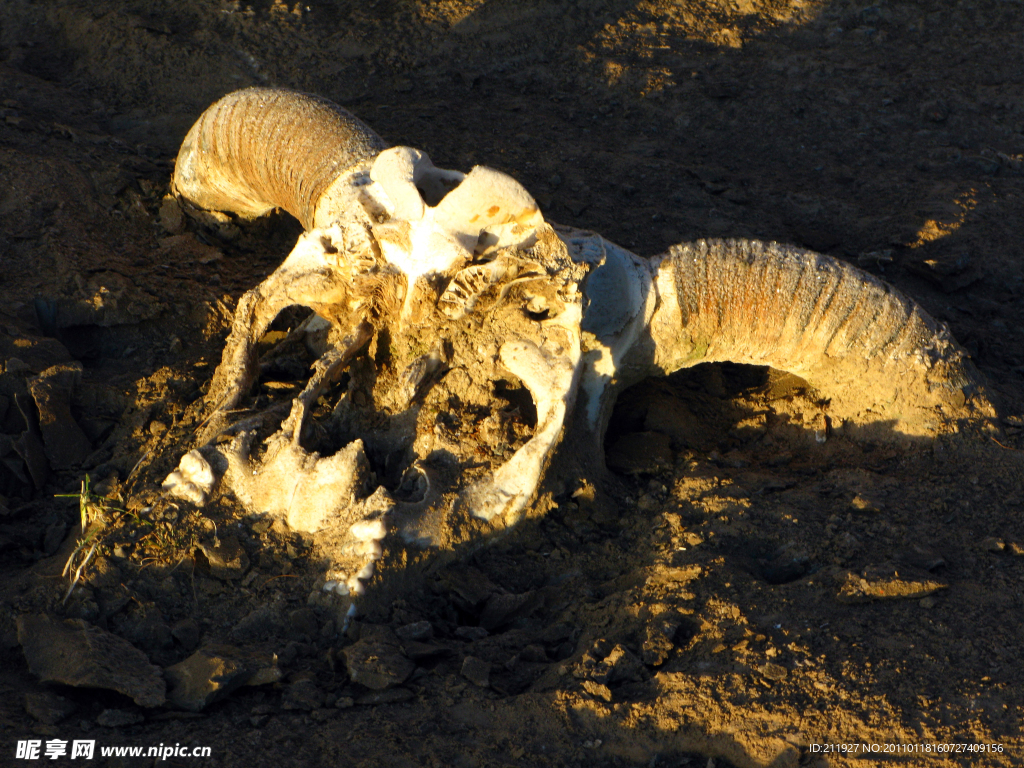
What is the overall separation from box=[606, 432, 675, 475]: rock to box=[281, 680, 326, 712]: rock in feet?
5.82

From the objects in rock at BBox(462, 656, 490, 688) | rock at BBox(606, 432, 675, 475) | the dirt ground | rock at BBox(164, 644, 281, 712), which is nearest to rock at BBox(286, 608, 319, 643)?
the dirt ground

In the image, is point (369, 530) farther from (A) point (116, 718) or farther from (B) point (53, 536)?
(B) point (53, 536)

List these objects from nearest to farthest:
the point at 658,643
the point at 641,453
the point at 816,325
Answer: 1. the point at 658,643
2. the point at 816,325
3. the point at 641,453

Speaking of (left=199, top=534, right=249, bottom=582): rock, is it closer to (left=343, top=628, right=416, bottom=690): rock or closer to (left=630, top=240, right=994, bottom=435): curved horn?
(left=343, top=628, right=416, bottom=690): rock

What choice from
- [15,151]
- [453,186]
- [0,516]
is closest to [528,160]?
[453,186]

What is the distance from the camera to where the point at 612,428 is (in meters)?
4.38

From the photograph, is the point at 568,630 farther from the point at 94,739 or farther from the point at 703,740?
the point at 94,739

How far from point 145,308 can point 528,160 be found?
2968mm

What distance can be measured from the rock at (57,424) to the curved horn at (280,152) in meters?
1.37

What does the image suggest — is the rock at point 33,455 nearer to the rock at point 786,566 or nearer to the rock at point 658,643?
the rock at point 658,643

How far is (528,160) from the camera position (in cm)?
648

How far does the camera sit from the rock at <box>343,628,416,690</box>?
280 centimetres

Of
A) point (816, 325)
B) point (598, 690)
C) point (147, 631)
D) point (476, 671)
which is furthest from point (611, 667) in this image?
point (816, 325)

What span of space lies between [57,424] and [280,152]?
1643mm
